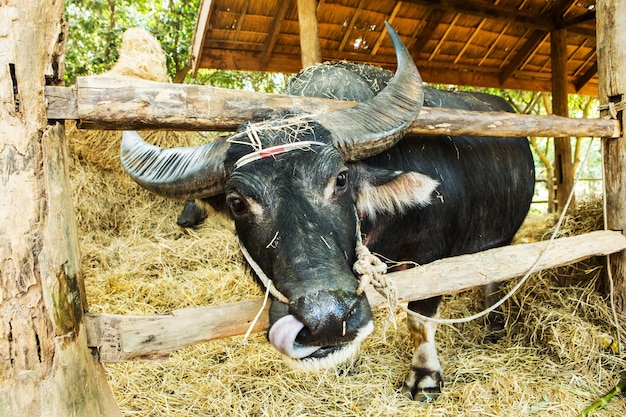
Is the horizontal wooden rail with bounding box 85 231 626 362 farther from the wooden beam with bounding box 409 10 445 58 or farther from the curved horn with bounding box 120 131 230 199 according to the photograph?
the wooden beam with bounding box 409 10 445 58

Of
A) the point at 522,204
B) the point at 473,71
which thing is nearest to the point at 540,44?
the point at 473,71

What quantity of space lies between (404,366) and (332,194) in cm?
185

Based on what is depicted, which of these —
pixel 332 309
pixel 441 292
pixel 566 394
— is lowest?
pixel 566 394

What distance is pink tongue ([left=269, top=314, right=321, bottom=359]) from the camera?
1.37 metres

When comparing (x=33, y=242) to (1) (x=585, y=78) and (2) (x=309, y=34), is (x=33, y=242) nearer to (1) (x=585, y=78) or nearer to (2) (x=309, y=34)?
(2) (x=309, y=34)

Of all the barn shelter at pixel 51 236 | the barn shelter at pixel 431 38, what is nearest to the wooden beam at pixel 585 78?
the barn shelter at pixel 431 38

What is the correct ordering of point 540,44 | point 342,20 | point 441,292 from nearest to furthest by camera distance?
point 441,292 < point 342,20 < point 540,44

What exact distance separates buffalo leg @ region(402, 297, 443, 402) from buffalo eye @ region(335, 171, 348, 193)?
145cm

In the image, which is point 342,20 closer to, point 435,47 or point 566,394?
point 435,47

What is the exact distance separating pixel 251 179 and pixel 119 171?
453 cm

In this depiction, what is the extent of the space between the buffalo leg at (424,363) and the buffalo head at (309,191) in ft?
3.50

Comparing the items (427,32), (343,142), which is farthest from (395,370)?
(427,32)

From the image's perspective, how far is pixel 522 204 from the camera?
384 centimetres

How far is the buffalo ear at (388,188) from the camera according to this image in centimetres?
201
